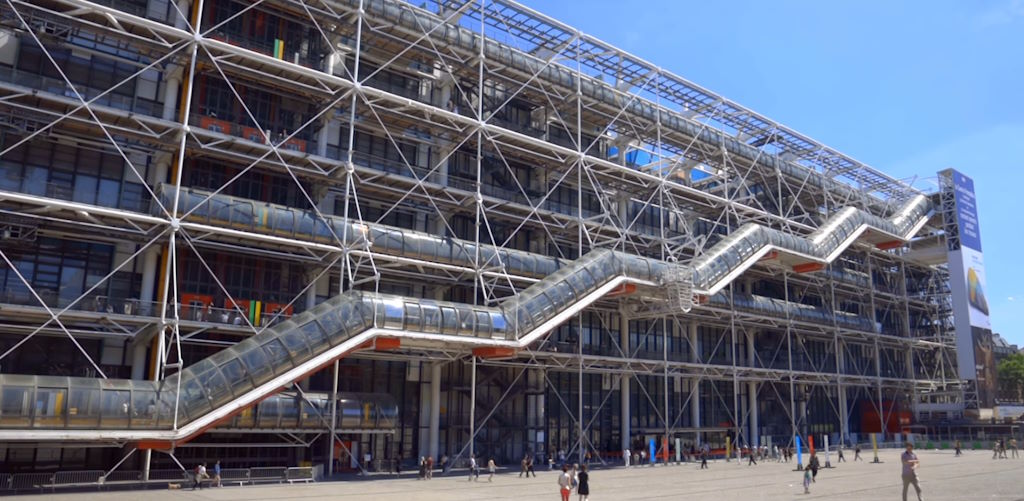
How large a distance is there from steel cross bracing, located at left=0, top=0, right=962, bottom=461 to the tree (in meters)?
32.5

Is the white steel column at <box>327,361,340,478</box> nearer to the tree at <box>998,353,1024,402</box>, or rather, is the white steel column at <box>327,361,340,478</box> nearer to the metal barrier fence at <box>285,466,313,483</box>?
the metal barrier fence at <box>285,466,313,483</box>

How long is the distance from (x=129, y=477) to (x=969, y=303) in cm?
4640

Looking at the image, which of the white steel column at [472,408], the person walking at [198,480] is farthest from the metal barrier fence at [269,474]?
the white steel column at [472,408]

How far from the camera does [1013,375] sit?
6931cm

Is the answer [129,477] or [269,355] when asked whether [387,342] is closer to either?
[269,355]

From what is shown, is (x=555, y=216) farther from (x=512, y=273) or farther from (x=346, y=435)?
(x=346, y=435)

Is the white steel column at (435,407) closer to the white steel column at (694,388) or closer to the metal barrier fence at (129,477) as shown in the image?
the metal barrier fence at (129,477)

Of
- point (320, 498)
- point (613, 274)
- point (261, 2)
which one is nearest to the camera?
point (320, 498)

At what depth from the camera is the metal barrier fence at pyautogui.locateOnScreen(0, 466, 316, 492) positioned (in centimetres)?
1905

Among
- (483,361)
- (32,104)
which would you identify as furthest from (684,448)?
(32,104)

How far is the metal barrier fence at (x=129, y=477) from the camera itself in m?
19.0

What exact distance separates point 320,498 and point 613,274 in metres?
14.1

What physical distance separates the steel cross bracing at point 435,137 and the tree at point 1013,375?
107 feet

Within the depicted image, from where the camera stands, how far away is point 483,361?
94.4 feet
